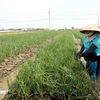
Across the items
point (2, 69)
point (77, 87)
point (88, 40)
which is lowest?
point (2, 69)

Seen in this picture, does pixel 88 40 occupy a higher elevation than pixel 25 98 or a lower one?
higher

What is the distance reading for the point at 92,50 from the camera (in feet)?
11.5

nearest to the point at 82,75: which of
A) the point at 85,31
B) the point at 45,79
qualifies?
the point at 45,79

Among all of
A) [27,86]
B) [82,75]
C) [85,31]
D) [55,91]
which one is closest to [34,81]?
[27,86]

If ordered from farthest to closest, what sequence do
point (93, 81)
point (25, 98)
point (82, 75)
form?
point (93, 81) → point (82, 75) → point (25, 98)

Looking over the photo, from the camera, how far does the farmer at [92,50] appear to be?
3514mm

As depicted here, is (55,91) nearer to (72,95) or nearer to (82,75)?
(72,95)

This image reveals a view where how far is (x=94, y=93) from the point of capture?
298 cm

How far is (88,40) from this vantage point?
3717 millimetres

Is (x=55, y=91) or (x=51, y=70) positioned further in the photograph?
(x=51, y=70)

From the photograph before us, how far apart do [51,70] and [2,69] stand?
2.09 metres

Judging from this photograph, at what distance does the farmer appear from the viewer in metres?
3.51

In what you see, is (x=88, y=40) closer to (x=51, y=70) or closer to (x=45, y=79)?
(x=51, y=70)

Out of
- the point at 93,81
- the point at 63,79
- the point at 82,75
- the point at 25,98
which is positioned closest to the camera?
the point at 25,98
